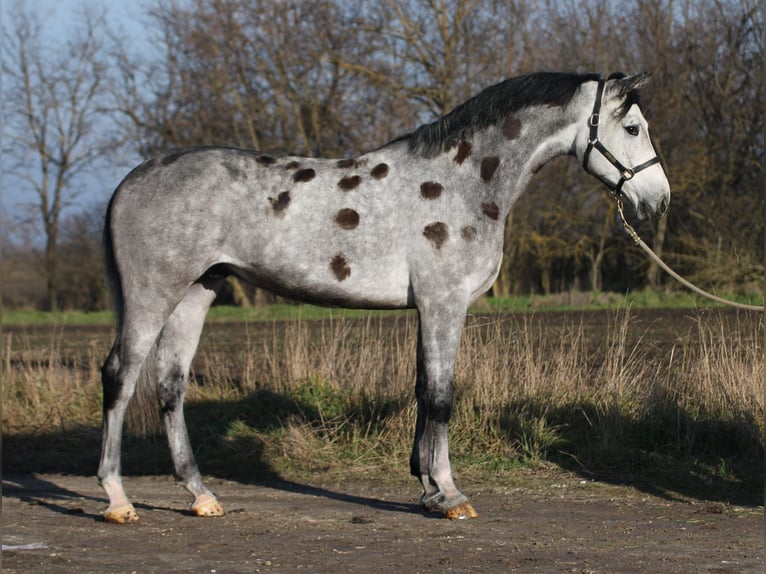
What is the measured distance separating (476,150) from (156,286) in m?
2.13

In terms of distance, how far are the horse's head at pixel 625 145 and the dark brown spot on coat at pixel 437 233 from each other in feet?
3.30

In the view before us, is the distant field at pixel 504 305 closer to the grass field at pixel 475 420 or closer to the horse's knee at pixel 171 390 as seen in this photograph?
the grass field at pixel 475 420

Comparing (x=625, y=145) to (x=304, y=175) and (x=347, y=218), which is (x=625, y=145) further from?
(x=304, y=175)

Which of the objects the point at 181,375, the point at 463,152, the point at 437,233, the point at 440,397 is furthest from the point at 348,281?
the point at 181,375

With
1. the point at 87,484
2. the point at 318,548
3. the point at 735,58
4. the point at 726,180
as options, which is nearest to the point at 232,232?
the point at 318,548

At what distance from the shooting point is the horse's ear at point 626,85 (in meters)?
5.96

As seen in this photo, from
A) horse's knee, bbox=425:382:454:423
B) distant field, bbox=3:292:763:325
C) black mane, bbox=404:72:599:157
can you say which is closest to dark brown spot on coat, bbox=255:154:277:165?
black mane, bbox=404:72:599:157

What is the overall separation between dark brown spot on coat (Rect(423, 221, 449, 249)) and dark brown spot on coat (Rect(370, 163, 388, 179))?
0.45m

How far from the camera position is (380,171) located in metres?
6.16

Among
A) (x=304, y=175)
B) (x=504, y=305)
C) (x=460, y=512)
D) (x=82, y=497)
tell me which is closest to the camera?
(x=460, y=512)

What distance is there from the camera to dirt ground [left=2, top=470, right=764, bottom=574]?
4867 mm

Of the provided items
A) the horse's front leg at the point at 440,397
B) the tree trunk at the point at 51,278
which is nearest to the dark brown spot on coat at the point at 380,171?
the horse's front leg at the point at 440,397

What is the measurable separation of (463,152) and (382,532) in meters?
2.35

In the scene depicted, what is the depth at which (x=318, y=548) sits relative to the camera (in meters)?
5.21
